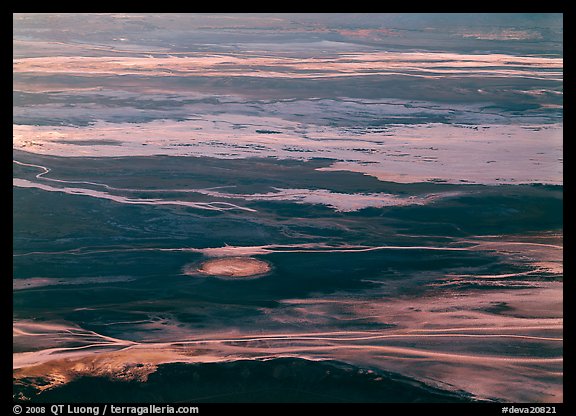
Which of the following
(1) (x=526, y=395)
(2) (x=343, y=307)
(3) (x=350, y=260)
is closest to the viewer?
(1) (x=526, y=395)

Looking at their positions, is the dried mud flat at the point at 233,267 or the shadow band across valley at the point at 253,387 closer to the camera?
the shadow band across valley at the point at 253,387

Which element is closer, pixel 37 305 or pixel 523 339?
pixel 523 339

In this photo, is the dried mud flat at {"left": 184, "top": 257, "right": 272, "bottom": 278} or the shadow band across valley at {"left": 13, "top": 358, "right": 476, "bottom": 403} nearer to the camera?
the shadow band across valley at {"left": 13, "top": 358, "right": 476, "bottom": 403}

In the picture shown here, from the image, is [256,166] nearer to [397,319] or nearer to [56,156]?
[56,156]

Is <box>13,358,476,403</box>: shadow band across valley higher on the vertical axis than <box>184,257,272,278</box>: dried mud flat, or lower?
lower

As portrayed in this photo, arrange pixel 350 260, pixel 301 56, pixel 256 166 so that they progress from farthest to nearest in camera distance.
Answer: pixel 301 56
pixel 256 166
pixel 350 260

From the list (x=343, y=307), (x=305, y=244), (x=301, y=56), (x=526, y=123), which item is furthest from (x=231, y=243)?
(x=301, y=56)

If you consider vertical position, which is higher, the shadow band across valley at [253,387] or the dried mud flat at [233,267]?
the dried mud flat at [233,267]

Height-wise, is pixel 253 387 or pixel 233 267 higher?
pixel 233 267

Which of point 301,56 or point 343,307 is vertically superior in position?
point 301,56

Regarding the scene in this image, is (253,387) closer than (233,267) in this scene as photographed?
Yes
